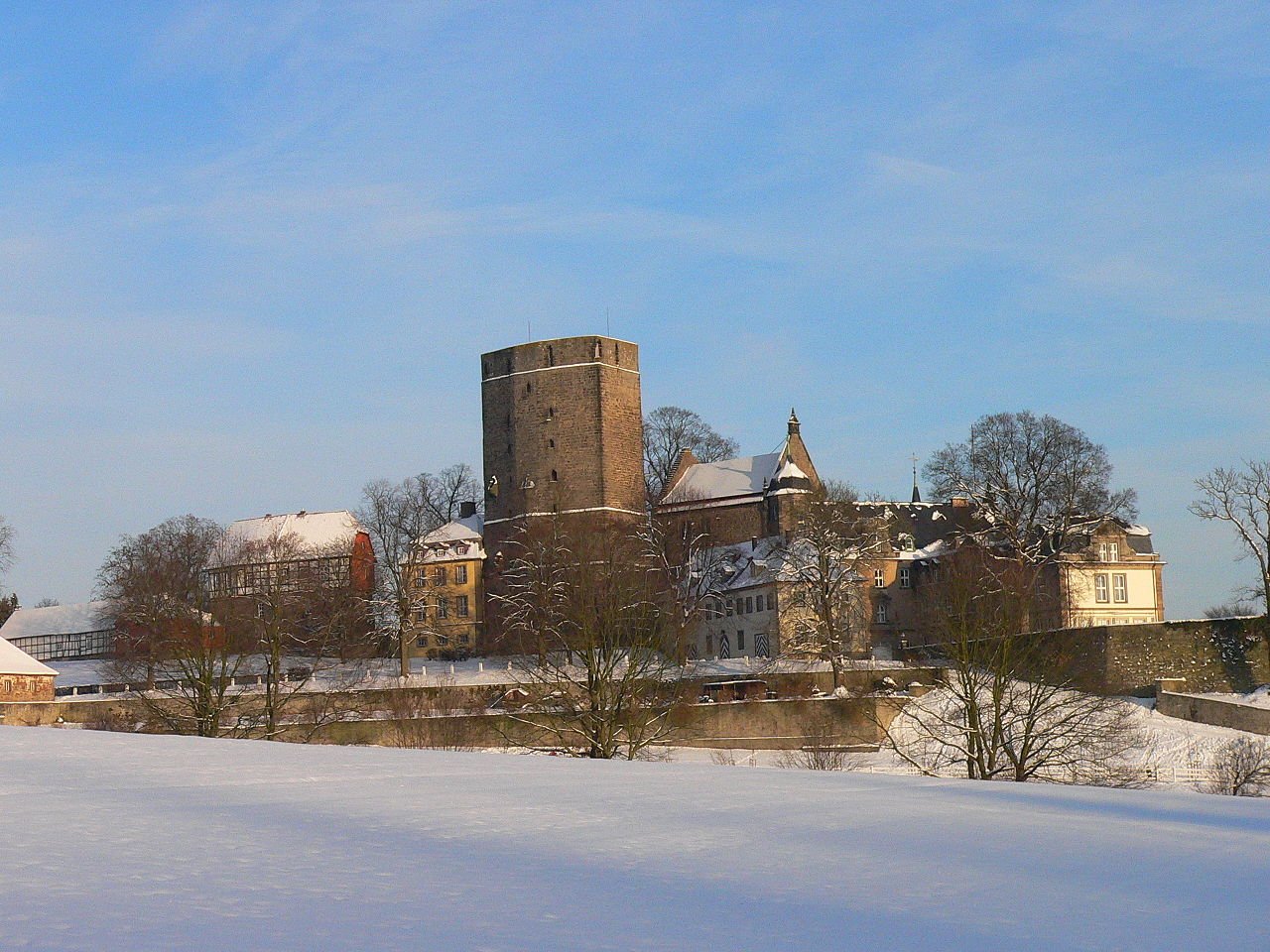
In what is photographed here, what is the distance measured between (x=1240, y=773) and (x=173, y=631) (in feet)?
97.2

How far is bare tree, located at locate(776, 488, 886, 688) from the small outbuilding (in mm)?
24143

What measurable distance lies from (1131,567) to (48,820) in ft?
179

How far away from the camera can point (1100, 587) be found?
60312mm

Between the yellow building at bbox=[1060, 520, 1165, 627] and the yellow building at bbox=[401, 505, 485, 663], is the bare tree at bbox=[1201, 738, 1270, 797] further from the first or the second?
the yellow building at bbox=[401, 505, 485, 663]

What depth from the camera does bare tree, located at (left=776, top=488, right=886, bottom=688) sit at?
4988 centimetres

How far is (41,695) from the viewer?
53.8m

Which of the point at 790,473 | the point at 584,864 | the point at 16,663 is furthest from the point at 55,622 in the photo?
the point at 584,864

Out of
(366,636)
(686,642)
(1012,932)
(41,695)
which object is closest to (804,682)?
(686,642)

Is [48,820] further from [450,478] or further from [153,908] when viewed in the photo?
[450,478]

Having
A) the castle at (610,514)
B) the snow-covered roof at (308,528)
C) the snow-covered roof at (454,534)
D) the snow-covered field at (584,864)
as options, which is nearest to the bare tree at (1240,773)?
the snow-covered field at (584,864)

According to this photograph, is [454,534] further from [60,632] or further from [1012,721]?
[1012,721]

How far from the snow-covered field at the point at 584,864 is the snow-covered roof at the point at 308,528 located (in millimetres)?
63547

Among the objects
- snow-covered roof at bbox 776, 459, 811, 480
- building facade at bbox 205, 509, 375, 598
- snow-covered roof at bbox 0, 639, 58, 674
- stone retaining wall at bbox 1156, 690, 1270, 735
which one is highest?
snow-covered roof at bbox 776, 459, 811, 480

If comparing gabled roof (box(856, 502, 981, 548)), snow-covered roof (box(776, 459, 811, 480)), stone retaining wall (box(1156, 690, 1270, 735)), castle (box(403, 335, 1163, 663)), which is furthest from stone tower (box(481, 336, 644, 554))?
stone retaining wall (box(1156, 690, 1270, 735))
